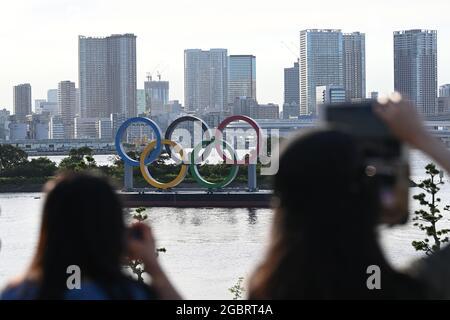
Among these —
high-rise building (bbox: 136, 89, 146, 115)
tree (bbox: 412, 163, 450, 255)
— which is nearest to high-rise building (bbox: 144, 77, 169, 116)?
high-rise building (bbox: 136, 89, 146, 115)

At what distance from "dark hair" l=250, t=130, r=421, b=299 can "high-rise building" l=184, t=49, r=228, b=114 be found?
106 m

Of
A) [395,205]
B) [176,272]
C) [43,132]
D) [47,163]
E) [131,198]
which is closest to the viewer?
[395,205]

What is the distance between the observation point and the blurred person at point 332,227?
3.71ft

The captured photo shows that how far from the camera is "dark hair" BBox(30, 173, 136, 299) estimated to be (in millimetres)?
1211

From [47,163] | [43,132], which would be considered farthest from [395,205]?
[43,132]

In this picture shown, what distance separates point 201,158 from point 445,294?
23.4 meters

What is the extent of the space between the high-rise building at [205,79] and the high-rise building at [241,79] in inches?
24.4

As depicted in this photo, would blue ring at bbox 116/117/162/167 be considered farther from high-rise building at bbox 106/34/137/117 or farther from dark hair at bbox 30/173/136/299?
high-rise building at bbox 106/34/137/117

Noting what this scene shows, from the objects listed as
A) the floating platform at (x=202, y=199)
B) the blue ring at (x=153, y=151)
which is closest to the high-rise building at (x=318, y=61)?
the blue ring at (x=153, y=151)

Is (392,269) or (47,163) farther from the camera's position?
(47,163)

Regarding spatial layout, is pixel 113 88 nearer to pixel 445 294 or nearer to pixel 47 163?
pixel 47 163

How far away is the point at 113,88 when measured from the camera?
10306 centimetres

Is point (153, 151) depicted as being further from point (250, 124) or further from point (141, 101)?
point (141, 101)

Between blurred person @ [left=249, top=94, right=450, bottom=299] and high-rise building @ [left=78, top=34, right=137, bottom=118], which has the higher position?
high-rise building @ [left=78, top=34, right=137, bottom=118]
